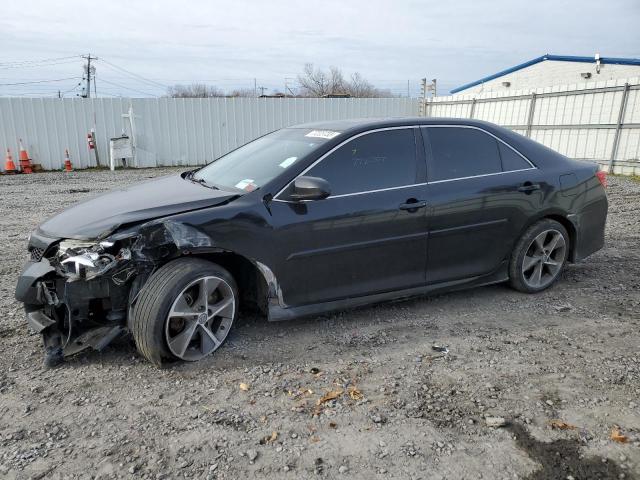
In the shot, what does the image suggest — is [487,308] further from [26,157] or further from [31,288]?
[26,157]

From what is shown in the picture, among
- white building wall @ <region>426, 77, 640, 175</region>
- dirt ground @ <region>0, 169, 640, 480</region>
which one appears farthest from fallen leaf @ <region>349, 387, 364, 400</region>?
white building wall @ <region>426, 77, 640, 175</region>

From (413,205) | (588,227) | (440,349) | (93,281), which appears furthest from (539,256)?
(93,281)

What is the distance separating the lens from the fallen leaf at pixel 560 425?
2.82 meters

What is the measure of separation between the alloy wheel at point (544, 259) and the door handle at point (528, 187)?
43 cm

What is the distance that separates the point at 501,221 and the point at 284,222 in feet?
6.64

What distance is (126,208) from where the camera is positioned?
3.65 metres

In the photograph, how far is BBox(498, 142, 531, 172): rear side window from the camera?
4.64 m

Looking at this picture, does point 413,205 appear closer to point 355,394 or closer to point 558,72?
point 355,394

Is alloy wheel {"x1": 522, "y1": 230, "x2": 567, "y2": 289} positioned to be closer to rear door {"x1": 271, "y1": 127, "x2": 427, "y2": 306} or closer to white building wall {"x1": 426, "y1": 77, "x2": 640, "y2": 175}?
rear door {"x1": 271, "y1": 127, "x2": 427, "y2": 306}

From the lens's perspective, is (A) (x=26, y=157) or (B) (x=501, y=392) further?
(A) (x=26, y=157)

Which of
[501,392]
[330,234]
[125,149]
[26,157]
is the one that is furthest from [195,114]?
[501,392]

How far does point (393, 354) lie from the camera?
368 cm

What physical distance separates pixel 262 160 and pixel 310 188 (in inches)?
32.6

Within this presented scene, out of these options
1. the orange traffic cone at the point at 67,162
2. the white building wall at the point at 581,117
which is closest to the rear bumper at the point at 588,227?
the white building wall at the point at 581,117
